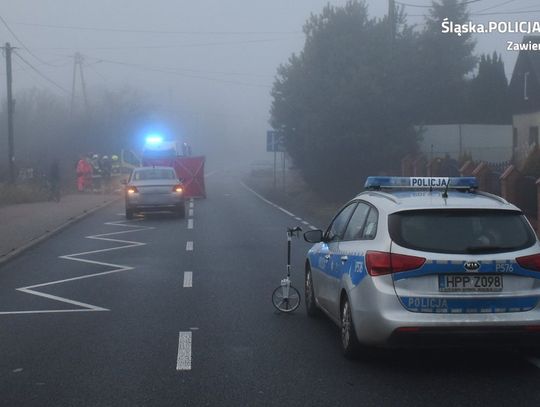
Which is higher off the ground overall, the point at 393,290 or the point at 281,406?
the point at 393,290

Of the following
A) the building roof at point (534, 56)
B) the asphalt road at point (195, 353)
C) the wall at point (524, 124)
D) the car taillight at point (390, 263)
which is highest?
the building roof at point (534, 56)

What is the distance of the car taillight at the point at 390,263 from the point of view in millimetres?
7301

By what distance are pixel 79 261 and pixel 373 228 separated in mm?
9516

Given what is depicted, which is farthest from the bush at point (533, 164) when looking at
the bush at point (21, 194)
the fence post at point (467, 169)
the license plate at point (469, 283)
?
the bush at point (21, 194)

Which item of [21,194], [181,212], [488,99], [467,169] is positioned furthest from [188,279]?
[488,99]

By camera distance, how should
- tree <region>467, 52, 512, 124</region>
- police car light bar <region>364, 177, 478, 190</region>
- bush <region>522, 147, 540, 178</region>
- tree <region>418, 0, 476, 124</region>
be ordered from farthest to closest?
tree <region>467, 52, 512, 124</region> → tree <region>418, 0, 476, 124</region> → bush <region>522, 147, 540, 178</region> → police car light bar <region>364, 177, 478, 190</region>

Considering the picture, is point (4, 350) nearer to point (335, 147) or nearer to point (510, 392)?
point (510, 392)

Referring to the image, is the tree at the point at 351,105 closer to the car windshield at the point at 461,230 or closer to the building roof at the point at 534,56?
the building roof at the point at 534,56

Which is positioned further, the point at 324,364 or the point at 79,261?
the point at 79,261

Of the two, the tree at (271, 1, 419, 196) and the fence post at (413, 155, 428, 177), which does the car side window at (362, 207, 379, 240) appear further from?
the tree at (271, 1, 419, 196)

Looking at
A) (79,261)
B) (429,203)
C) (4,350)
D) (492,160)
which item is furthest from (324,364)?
(492,160)

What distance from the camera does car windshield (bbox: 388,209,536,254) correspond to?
7.41 meters

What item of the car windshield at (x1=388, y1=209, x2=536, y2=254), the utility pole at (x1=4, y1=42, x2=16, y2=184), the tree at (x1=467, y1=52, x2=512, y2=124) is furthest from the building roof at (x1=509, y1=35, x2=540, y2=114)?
the car windshield at (x1=388, y1=209, x2=536, y2=254)

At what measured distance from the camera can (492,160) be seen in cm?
3781
